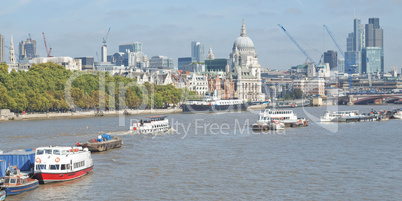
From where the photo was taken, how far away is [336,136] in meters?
61.1

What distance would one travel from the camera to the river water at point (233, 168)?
102 ft

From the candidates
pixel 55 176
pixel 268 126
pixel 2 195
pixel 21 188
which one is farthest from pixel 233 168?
pixel 268 126

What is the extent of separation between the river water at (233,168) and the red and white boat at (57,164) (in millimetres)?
469

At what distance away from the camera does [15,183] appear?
98.9 ft

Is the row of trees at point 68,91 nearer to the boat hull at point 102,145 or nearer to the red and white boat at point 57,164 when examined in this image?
the boat hull at point 102,145

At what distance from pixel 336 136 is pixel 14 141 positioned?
32.7 metres

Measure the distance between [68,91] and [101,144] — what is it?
189 feet

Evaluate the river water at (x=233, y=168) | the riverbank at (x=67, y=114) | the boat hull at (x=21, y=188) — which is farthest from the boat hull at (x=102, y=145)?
the riverbank at (x=67, y=114)

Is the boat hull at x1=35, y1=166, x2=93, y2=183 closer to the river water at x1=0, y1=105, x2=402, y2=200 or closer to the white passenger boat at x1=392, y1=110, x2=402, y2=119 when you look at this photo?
the river water at x1=0, y1=105, x2=402, y2=200

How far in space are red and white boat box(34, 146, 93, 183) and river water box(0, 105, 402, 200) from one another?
0.47m

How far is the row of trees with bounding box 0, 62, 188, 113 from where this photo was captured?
9175cm

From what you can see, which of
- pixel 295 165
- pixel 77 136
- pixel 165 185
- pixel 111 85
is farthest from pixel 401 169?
pixel 111 85

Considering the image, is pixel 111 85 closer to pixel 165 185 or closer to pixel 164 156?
pixel 164 156

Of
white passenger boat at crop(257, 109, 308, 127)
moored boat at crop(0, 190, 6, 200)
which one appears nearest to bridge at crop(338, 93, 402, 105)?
white passenger boat at crop(257, 109, 308, 127)
